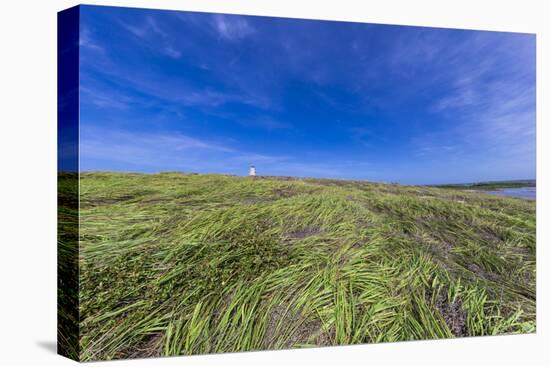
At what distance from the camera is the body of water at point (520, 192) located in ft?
11.6

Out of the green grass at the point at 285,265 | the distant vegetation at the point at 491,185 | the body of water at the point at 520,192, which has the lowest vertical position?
the green grass at the point at 285,265

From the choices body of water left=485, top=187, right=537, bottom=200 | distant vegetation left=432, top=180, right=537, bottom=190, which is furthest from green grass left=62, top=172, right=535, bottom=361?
body of water left=485, top=187, right=537, bottom=200

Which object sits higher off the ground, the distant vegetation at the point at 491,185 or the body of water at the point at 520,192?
the distant vegetation at the point at 491,185

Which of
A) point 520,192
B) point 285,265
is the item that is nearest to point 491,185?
point 520,192

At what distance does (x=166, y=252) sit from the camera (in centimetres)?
264

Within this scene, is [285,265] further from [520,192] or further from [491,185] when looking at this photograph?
[520,192]

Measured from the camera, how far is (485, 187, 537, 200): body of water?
3.54 meters

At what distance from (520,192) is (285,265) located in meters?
2.45

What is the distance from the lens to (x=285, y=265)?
284 cm

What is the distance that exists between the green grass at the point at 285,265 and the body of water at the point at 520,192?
7.8 inches

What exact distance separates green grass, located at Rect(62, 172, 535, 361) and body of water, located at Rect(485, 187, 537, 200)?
198mm

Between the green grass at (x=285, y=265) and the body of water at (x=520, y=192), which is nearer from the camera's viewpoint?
the green grass at (x=285, y=265)

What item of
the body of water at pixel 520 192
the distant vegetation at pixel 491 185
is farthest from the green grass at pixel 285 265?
the body of water at pixel 520 192

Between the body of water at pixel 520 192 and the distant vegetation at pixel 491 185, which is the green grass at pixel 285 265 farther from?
the body of water at pixel 520 192
